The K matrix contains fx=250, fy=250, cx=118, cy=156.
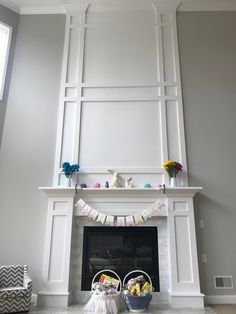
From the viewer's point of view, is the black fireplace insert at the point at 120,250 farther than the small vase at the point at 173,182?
No

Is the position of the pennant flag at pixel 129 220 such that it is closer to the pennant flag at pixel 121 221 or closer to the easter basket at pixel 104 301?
the pennant flag at pixel 121 221

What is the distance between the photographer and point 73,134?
15.2 feet

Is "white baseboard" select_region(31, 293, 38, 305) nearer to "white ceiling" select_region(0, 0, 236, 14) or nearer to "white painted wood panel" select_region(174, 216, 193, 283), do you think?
"white painted wood panel" select_region(174, 216, 193, 283)

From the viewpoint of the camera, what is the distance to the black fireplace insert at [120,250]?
158 inches

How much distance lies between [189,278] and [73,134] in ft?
10.1

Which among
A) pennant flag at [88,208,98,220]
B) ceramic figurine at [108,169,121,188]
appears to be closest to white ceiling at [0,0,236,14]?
ceramic figurine at [108,169,121,188]

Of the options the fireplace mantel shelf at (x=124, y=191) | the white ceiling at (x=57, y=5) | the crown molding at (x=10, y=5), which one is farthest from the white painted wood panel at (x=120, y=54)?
the fireplace mantel shelf at (x=124, y=191)

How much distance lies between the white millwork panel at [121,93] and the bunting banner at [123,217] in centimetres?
46

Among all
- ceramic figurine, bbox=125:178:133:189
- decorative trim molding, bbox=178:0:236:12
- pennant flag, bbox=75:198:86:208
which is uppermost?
decorative trim molding, bbox=178:0:236:12

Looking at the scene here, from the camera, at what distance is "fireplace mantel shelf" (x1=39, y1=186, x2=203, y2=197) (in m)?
4.08

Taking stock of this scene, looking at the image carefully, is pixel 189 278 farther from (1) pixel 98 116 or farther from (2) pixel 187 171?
(1) pixel 98 116

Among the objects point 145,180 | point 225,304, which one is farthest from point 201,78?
point 225,304

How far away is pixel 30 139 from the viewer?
465 centimetres

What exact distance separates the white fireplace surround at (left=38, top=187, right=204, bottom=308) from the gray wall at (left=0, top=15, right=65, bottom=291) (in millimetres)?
307
